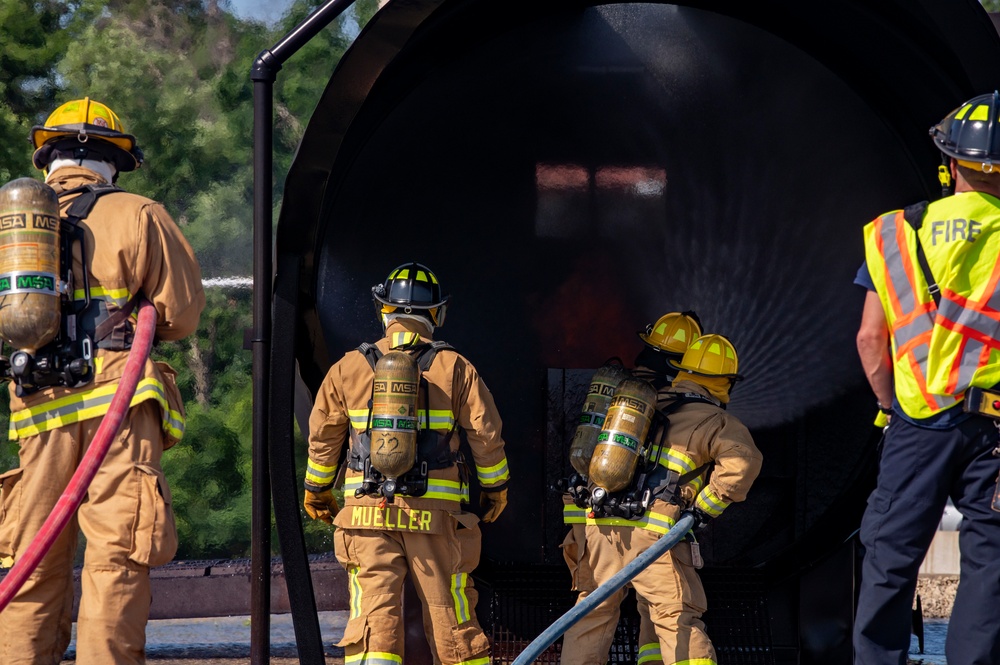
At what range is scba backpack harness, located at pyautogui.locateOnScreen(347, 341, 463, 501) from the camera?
4.62 meters

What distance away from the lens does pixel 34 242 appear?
4.00 m

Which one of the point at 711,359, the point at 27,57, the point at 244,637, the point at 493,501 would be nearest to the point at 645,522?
the point at 493,501

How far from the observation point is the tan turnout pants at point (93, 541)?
12.9ft

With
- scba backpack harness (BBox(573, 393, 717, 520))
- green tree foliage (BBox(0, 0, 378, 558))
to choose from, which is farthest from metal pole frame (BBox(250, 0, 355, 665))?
green tree foliage (BBox(0, 0, 378, 558))

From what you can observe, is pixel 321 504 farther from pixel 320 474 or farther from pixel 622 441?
pixel 622 441

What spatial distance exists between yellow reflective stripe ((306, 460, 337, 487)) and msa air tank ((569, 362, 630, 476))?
96 cm

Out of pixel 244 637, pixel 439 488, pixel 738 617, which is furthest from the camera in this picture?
pixel 244 637

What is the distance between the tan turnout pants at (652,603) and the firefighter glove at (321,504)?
1031mm

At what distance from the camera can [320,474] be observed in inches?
195

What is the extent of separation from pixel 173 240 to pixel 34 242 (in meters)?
0.47

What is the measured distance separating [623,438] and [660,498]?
29 centimetres

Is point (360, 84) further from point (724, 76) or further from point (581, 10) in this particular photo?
point (724, 76)

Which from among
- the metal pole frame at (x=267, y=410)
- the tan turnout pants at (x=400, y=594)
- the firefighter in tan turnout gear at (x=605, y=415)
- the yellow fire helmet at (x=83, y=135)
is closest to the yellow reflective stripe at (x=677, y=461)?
the firefighter in tan turnout gear at (x=605, y=415)

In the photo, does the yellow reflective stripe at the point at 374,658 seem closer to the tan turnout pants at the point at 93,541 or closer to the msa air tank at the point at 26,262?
the tan turnout pants at the point at 93,541
